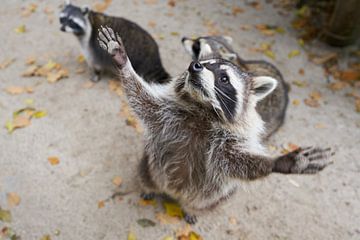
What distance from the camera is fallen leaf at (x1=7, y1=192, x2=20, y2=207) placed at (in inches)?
96.5

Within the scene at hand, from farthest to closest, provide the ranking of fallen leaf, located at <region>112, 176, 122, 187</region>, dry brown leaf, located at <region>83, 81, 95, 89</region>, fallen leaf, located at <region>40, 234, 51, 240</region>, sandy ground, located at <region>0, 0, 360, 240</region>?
dry brown leaf, located at <region>83, 81, 95, 89</region> < fallen leaf, located at <region>112, 176, 122, 187</region> < sandy ground, located at <region>0, 0, 360, 240</region> < fallen leaf, located at <region>40, 234, 51, 240</region>

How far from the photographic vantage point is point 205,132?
1986 mm

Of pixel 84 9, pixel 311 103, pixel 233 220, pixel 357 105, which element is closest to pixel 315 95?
pixel 311 103

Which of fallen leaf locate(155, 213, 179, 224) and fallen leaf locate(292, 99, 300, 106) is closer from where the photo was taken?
fallen leaf locate(155, 213, 179, 224)

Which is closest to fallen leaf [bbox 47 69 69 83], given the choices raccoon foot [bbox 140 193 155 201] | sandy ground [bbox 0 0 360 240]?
sandy ground [bbox 0 0 360 240]

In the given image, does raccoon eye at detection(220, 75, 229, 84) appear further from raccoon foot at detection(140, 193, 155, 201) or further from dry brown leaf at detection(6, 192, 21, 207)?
dry brown leaf at detection(6, 192, 21, 207)

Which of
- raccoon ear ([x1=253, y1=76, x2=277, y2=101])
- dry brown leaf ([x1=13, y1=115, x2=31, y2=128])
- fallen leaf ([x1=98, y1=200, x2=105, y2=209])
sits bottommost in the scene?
fallen leaf ([x1=98, y1=200, x2=105, y2=209])

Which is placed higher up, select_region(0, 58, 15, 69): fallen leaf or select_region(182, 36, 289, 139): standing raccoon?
select_region(182, 36, 289, 139): standing raccoon

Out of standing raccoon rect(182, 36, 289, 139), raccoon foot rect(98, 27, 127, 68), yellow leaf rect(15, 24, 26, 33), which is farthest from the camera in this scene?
yellow leaf rect(15, 24, 26, 33)

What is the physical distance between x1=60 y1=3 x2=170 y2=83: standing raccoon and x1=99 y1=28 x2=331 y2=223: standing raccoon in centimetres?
127

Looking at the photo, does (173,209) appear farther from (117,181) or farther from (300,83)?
(300,83)

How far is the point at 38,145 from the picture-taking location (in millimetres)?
2877

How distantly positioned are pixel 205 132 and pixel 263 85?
0.45 m

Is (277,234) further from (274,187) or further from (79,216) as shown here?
(79,216)
